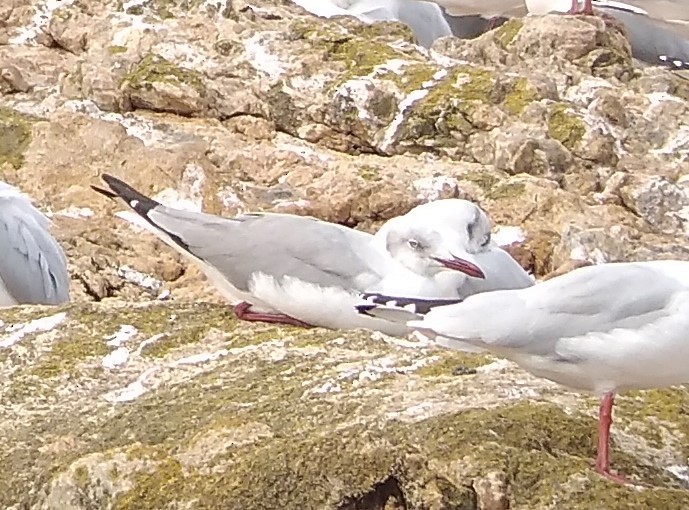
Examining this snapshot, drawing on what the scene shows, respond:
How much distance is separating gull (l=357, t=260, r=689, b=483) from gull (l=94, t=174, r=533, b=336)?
883mm

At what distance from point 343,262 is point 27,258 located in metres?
1.65

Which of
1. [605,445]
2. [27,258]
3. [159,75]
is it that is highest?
[605,445]

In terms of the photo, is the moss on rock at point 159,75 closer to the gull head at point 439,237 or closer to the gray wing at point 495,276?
the gull head at point 439,237

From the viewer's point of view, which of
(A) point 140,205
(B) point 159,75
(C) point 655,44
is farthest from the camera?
(C) point 655,44

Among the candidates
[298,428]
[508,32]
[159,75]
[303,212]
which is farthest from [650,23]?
[298,428]

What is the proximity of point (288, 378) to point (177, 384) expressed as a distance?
303mm

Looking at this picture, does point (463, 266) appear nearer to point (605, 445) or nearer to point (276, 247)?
point (276, 247)

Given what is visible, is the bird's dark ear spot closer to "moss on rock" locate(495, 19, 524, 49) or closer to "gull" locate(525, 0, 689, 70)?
"moss on rock" locate(495, 19, 524, 49)

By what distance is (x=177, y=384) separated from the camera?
3.43 metres

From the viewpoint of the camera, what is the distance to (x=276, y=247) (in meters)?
4.26

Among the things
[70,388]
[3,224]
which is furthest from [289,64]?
[70,388]

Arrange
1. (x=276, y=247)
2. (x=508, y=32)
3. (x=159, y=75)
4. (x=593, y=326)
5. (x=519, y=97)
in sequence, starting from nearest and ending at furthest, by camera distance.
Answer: (x=593, y=326), (x=276, y=247), (x=519, y=97), (x=159, y=75), (x=508, y=32)

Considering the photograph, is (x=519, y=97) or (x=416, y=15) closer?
(x=519, y=97)

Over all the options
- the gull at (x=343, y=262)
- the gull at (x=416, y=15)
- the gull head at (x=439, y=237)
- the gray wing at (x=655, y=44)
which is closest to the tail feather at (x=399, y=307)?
the gull at (x=343, y=262)
